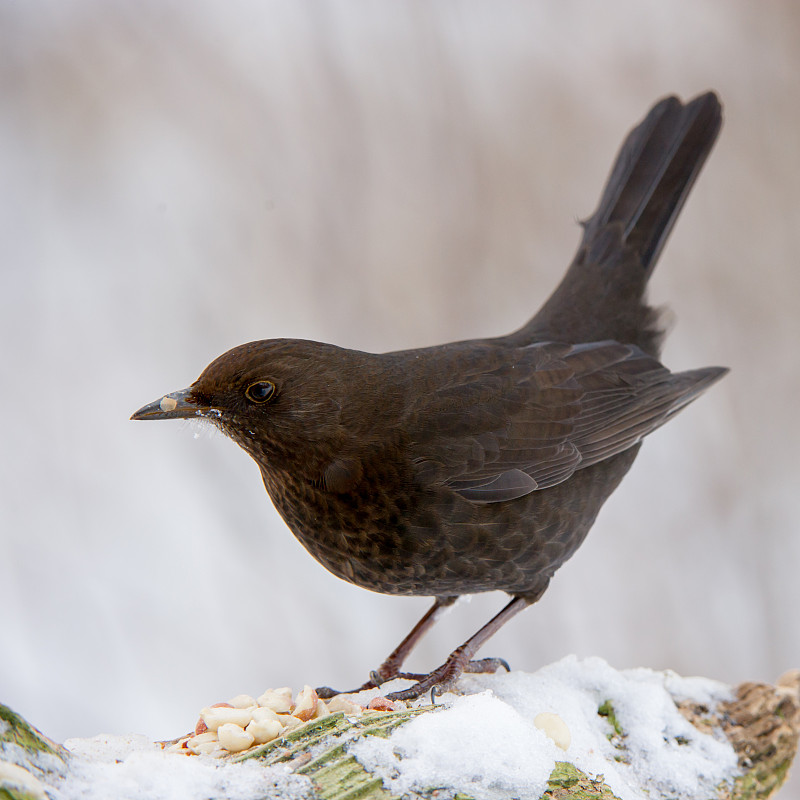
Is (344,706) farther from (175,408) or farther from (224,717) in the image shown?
(175,408)

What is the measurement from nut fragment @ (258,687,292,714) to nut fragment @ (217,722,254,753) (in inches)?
10.3

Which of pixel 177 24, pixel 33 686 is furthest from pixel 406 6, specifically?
pixel 33 686

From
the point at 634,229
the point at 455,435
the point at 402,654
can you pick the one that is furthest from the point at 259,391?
the point at 634,229

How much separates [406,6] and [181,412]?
3110 mm

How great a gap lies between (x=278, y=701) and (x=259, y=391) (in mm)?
871

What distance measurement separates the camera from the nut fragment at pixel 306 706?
2393mm

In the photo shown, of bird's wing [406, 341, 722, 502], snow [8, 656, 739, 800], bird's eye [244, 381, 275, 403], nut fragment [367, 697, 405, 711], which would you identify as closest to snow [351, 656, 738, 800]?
snow [8, 656, 739, 800]

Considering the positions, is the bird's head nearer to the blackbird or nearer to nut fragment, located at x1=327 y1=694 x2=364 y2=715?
the blackbird

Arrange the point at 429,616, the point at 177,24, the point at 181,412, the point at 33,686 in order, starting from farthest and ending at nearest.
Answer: the point at 177,24
the point at 33,686
the point at 429,616
the point at 181,412

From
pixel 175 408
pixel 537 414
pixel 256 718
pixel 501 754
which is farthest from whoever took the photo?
pixel 537 414

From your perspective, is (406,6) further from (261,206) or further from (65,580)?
(65,580)

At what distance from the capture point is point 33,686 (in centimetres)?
420

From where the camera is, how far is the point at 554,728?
2316mm

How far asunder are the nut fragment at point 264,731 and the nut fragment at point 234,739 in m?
0.01
